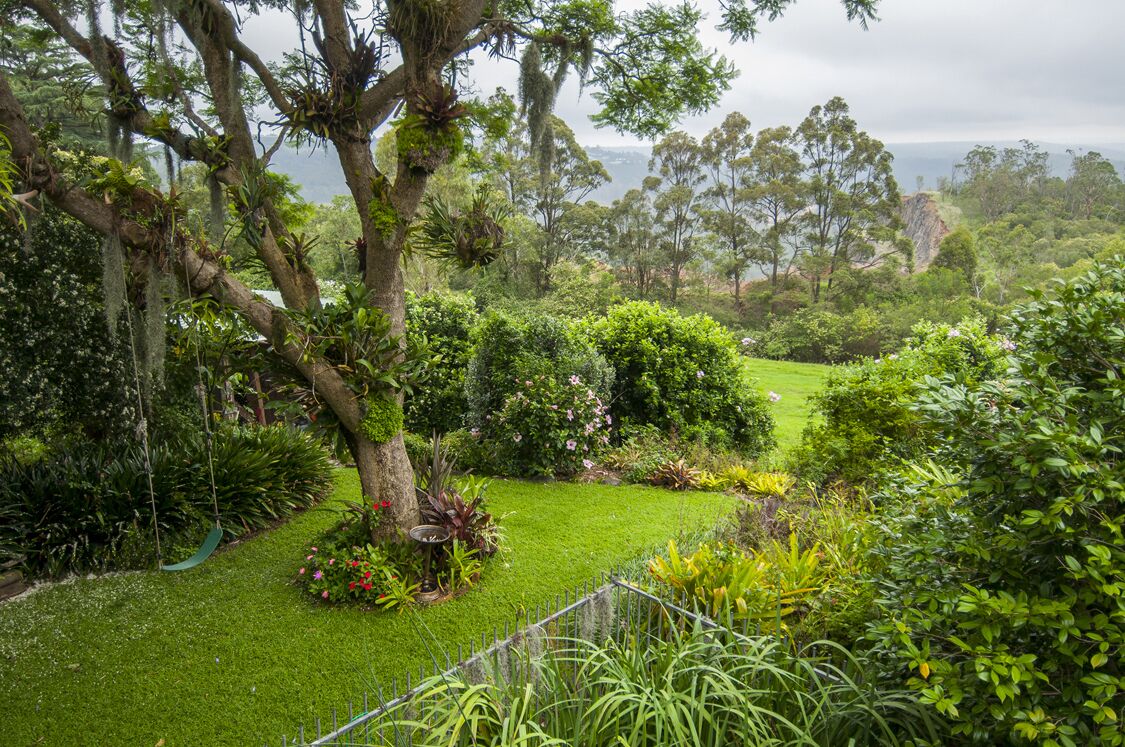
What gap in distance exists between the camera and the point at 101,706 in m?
3.32

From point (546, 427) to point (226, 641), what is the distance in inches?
159

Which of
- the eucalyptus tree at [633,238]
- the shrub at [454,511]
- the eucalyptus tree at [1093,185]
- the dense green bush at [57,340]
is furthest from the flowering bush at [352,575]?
the eucalyptus tree at [1093,185]

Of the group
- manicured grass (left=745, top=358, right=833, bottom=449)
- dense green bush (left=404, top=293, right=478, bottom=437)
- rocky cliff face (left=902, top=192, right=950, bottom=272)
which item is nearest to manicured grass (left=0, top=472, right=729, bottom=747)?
dense green bush (left=404, top=293, right=478, bottom=437)

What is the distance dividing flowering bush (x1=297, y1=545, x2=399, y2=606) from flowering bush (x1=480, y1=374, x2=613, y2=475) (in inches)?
115

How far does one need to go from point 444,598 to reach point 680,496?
10.9ft

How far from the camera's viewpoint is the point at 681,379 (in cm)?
842

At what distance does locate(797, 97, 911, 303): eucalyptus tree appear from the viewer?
2659cm

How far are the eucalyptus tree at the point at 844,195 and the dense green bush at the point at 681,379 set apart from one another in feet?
66.1

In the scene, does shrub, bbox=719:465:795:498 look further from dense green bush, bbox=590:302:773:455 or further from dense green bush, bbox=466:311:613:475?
dense green bush, bbox=466:311:613:475

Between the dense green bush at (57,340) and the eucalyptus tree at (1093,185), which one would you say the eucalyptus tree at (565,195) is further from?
the eucalyptus tree at (1093,185)

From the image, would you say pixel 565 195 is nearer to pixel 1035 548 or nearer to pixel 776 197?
pixel 776 197

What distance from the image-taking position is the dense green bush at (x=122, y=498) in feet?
15.8

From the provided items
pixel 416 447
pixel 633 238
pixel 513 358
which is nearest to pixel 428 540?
pixel 416 447

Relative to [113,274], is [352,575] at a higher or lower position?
lower
